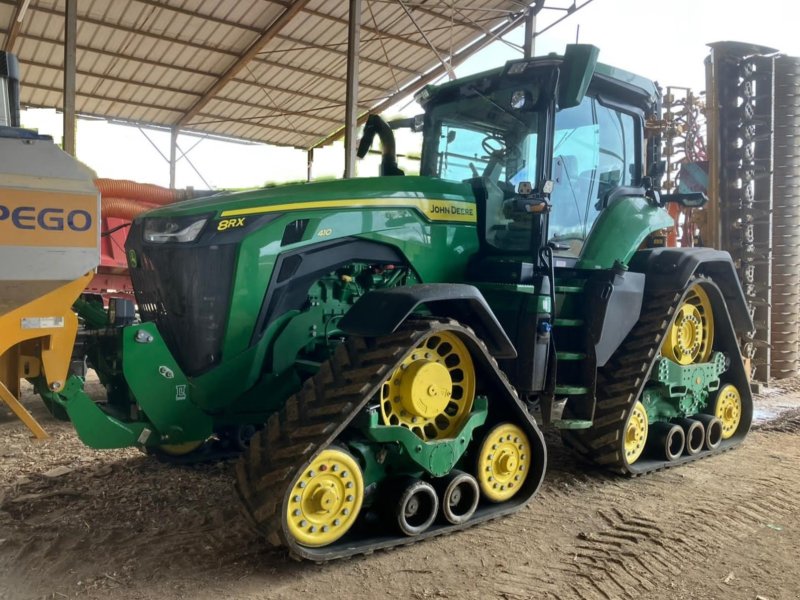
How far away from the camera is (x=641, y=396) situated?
4668 millimetres

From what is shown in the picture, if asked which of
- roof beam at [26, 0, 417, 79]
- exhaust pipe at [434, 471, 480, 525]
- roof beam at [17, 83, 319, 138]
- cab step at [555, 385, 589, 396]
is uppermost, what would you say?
roof beam at [26, 0, 417, 79]

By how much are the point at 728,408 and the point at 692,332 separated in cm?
78

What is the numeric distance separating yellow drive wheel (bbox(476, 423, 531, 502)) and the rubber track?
0.81 meters

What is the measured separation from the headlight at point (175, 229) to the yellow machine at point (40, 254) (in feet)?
1.24

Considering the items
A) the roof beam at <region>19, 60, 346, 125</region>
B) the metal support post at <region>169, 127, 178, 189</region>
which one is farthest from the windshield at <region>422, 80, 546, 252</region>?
the metal support post at <region>169, 127, 178, 189</region>

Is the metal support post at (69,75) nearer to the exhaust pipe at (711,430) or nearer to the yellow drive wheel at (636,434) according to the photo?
the yellow drive wheel at (636,434)

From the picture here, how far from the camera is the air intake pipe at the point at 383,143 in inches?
179

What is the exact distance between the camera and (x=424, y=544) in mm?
3236

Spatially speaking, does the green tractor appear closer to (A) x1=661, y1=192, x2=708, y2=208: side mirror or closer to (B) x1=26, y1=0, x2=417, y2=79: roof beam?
(A) x1=661, y1=192, x2=708, y2=208: side mirror

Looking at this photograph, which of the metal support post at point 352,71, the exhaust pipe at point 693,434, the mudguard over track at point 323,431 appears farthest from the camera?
the metal support post at point 352,71

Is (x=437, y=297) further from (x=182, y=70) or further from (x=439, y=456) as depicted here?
(x=182, y=70)

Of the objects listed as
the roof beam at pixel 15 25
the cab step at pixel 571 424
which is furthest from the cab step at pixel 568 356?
the roof beam at pixel 15 25

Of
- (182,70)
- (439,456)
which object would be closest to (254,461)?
(439,456)

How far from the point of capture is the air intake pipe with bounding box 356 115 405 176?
14.9 ft
